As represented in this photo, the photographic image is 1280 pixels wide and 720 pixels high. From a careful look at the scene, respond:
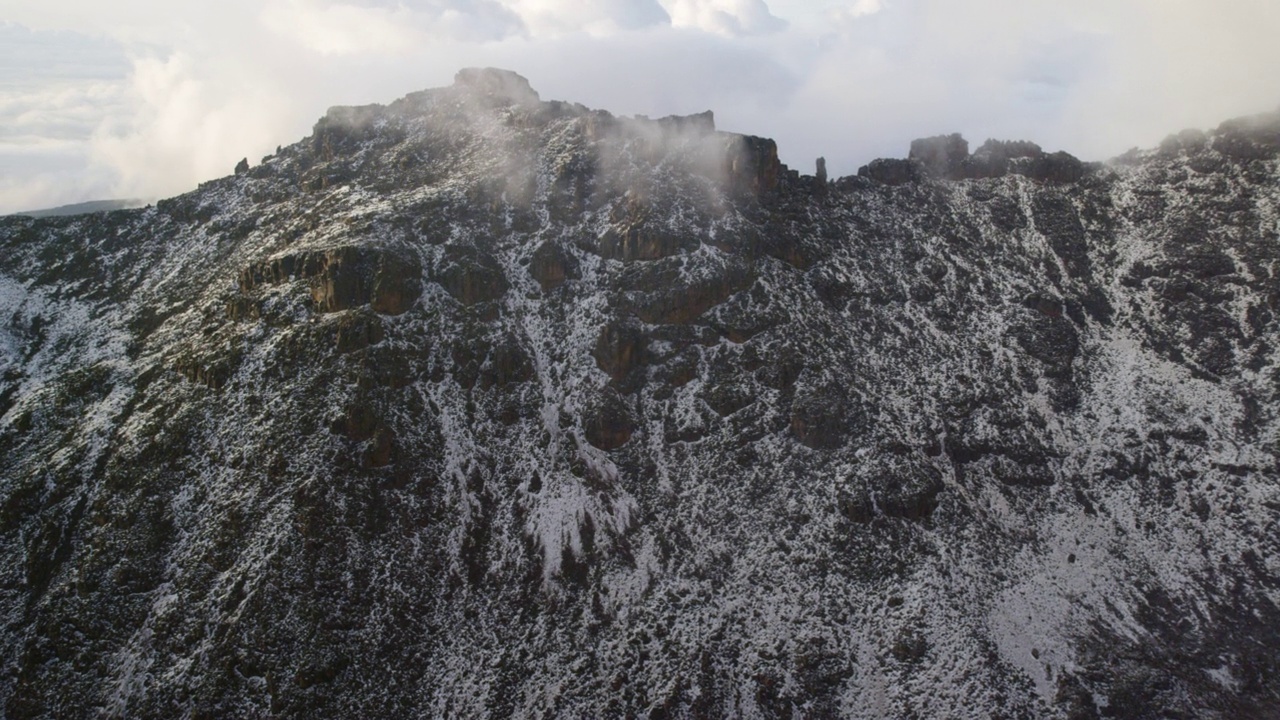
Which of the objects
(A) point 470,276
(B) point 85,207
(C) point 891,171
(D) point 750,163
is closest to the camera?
(A) point 470,276

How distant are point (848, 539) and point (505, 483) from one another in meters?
25.5

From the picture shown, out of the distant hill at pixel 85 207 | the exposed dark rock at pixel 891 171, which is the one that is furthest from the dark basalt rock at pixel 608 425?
the distant hill at pixel 85 207

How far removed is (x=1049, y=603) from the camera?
154 ft

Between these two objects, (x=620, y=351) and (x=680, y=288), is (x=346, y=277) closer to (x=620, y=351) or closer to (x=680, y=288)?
(x=620, y=351)

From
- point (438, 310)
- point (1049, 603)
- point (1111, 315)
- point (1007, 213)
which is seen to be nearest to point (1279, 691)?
point (1049, 603)

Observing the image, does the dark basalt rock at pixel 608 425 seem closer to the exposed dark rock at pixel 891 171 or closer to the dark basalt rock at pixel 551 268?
the dark basalt rock at pixel 551 268

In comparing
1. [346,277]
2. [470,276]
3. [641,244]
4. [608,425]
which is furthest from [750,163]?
[346,277]

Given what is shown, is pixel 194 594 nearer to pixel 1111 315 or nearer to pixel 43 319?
pixel 43 319

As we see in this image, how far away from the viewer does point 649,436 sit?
57.7m

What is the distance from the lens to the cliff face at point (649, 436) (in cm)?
4366

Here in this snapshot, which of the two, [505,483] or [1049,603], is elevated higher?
[505,483]

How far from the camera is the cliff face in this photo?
143ft

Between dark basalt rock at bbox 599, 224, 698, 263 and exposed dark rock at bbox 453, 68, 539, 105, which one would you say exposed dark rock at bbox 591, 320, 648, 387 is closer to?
dark basalt rock at bbox 599, 224, 698, 263

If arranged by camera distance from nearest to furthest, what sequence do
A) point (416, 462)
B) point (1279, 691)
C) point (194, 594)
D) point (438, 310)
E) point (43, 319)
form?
point (1279, 691), point (194, 594), point (416, 462), point (438, 310), point (43, 319)
